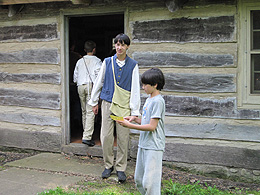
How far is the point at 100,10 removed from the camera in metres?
5.84

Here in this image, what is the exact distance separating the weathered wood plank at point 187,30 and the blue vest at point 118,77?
1.10 m

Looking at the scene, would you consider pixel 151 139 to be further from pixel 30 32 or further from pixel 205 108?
pixel 30 32

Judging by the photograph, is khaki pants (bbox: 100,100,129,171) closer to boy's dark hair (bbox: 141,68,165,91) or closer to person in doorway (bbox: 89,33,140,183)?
person in doorway (bbox: 89,33,140,183)

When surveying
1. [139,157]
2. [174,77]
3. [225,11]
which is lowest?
[139,157]

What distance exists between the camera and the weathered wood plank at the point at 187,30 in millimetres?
5000

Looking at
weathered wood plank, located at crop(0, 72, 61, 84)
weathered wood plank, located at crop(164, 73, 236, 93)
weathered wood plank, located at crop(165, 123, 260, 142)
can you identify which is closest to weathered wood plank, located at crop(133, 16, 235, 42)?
→ weathered wood plank, located at crop(164, 73, 236, 93)

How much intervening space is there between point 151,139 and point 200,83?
2187 mm

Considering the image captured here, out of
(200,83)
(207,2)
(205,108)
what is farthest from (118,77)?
(207,2)

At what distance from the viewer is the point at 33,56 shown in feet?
21.1

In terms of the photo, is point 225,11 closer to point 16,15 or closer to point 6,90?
point 16,15

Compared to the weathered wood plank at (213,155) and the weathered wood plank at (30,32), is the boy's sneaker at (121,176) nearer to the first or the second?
the weathered wood plank at (213,155)

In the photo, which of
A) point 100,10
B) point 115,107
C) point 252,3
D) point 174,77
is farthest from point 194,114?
point 100,10

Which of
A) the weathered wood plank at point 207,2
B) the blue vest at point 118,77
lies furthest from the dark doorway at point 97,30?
the blue vest at point 118,77

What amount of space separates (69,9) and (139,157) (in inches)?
148
